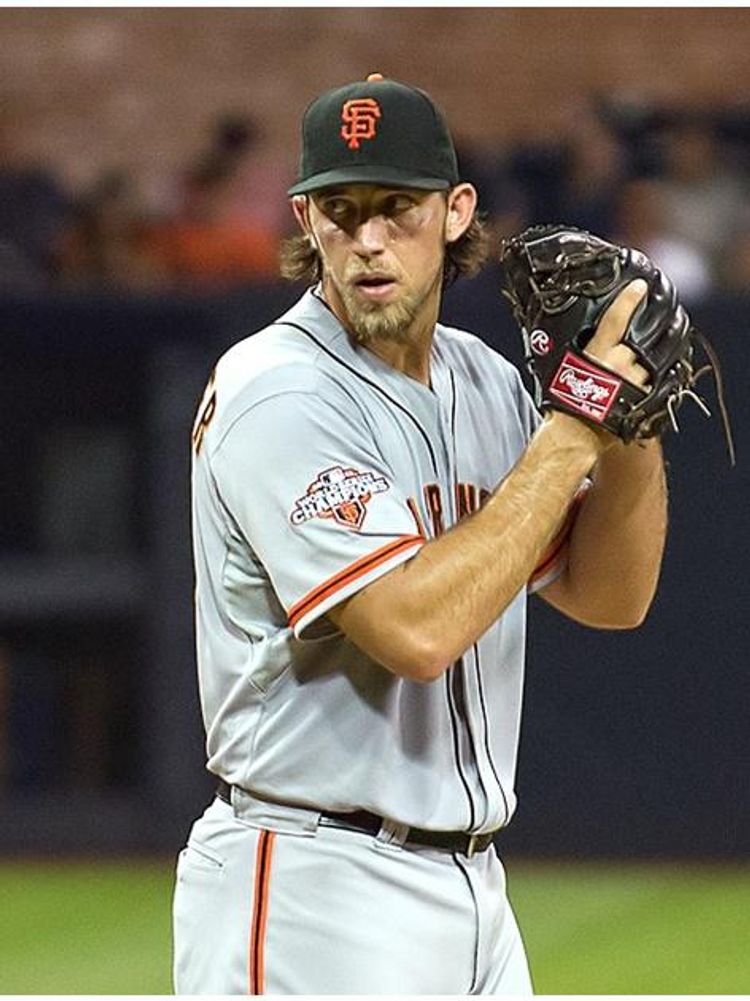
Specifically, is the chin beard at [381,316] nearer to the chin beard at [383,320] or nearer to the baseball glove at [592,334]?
the chin beard at [383,320]

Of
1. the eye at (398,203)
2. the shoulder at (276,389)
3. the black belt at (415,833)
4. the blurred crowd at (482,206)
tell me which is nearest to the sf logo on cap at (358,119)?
the eye at (398,203)

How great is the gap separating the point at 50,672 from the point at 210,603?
4944mm

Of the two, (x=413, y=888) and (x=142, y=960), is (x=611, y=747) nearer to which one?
(x=142, y=960)

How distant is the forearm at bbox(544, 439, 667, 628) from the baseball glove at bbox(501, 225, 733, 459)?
0.83 ft

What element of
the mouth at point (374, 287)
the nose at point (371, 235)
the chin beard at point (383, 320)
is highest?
the nose at point (371, 235)

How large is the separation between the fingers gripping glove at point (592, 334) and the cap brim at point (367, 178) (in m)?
0.22

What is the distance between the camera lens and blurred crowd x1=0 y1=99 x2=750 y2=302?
934 centimetres

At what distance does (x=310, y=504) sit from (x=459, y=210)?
597 millimetres

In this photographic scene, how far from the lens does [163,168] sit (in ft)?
37.4

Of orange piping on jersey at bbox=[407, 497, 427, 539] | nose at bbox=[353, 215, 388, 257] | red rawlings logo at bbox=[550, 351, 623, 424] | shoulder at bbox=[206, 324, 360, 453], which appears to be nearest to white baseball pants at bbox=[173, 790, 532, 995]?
orange piping on jersey at bbox=[407, 497, 427, 539]

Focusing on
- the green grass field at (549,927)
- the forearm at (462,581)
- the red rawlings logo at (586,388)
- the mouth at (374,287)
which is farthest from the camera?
the green grass field at (549,927)

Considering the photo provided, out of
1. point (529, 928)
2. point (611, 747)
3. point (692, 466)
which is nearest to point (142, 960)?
point (529, 928)

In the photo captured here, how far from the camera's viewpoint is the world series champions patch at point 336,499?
3277 millimetres

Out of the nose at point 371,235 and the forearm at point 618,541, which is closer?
the nose at point 371,235
